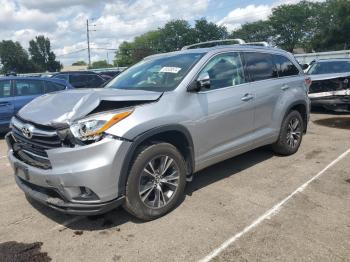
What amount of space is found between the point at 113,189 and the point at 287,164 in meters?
3.27

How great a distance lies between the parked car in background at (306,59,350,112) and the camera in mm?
10102

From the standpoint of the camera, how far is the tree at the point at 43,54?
10169 centimetres

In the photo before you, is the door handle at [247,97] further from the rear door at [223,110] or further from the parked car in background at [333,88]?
the parked car in background at [333,88]

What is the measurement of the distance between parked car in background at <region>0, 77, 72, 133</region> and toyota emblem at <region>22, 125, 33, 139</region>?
5383 millimetres

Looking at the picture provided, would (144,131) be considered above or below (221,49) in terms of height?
below

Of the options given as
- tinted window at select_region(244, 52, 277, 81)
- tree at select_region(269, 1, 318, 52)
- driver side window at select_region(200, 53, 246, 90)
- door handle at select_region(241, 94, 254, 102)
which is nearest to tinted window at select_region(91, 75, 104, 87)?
tinted window at select_region(244, 52, 277, 81)

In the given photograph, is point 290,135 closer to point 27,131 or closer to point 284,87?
point 284,87

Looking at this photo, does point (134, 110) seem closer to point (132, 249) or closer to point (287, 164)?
point (132, 249)

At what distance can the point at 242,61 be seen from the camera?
5.19 meters

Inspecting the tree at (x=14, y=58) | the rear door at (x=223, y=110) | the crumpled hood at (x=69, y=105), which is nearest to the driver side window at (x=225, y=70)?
the rear door at (x=223, y=110)

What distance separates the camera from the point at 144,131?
3693 mm

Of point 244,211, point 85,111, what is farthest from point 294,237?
point 85,111

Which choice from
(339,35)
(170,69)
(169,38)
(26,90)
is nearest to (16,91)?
(26,90)

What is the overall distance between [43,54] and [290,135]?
4224 inches
